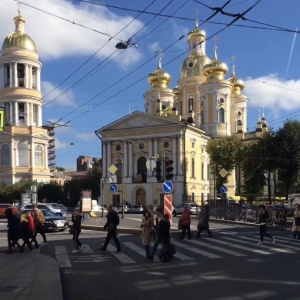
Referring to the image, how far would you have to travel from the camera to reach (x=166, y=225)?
50.0ft

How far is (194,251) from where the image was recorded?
17875mm

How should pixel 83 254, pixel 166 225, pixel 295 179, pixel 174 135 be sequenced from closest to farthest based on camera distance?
pixel 166 225, pixel 83 254, pixel 295 179, pixel 174 135

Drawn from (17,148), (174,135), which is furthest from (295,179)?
(17,148)

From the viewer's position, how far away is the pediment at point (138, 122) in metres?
76.4

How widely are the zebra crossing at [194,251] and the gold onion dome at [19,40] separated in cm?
6442

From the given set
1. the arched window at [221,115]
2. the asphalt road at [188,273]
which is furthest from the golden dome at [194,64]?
the asphalt road at [188,273]

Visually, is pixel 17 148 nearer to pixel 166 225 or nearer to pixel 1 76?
pixel 1 76

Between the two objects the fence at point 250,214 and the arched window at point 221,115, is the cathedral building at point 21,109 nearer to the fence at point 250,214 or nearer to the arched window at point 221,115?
the arched window at point 221,115

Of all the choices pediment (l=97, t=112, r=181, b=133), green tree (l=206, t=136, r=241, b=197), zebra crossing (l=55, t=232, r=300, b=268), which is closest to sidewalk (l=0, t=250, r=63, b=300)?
zebra crossing (l=55, t=232, r=300, b=268)

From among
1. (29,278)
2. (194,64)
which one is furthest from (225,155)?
(29,278)

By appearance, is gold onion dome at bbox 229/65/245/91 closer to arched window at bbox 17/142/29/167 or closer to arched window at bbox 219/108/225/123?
arched window at bbox 219/108/225/123

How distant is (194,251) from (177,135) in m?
57.5

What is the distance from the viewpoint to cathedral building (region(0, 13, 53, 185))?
79.4 m

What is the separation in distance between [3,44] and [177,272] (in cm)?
7588
